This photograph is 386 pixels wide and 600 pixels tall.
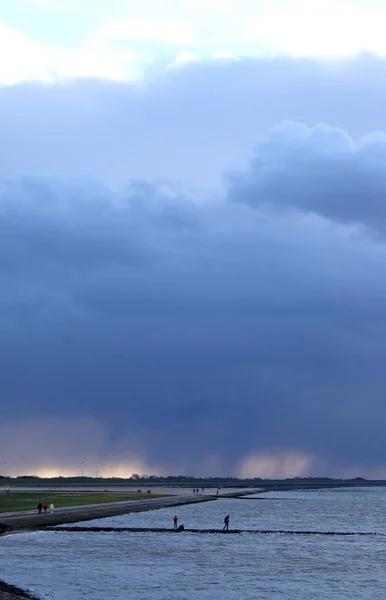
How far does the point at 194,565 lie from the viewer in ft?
219

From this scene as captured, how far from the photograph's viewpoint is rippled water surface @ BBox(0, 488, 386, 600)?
180 feet

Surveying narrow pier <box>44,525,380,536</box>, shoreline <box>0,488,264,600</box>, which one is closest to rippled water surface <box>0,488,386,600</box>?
narrow pier <box>44,525,380,536</box>

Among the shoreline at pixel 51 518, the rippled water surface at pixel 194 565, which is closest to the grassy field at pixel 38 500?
Result: the shoreline at pixel 51 518

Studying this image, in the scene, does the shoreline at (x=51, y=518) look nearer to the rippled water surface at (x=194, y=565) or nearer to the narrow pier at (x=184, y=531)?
the rippled water surface at (x=194, y=565)

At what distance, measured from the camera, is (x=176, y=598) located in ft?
170

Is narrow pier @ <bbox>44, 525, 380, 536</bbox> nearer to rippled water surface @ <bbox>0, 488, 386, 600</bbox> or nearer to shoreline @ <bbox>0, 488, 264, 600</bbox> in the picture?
rippled water surface @ <bbox>0, 488, 386, 600</bbox>

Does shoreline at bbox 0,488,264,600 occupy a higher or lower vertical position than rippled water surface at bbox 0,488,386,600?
higher

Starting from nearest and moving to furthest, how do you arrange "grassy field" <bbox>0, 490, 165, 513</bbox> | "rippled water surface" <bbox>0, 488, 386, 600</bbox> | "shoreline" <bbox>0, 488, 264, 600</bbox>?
"shoreline" <bbox>0, 488, 264, 600</bbox>, "rippled water surface" <bbox>0, 488, 386, 600</bbox>, "grassy field" <bbox>0, 490, 165, 513</bbox>

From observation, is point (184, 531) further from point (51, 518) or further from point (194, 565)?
point (194, 565)

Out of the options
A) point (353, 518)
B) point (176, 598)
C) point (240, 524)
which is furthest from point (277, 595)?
point (353, 518)

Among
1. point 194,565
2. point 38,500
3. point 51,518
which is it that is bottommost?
point 194,565

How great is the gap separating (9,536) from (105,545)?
9.43m

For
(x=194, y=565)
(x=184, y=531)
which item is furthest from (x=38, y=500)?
(x=194, y=565)

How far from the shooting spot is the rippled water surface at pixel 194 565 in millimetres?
54812
